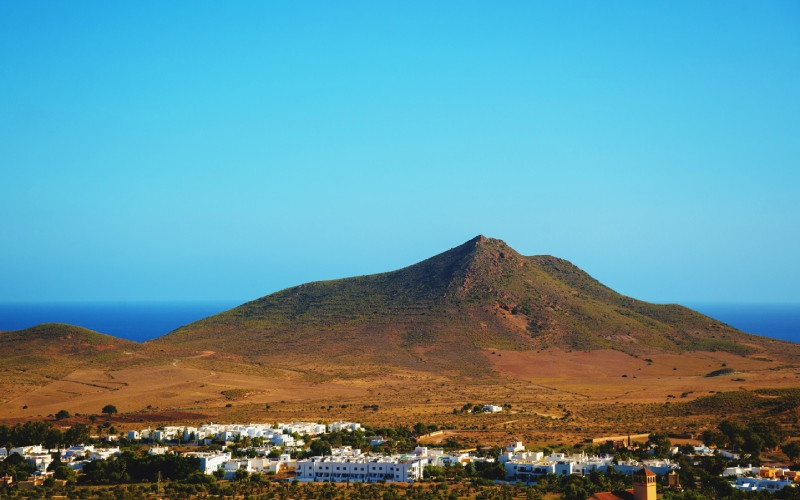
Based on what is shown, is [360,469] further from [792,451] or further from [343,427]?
[792,451]

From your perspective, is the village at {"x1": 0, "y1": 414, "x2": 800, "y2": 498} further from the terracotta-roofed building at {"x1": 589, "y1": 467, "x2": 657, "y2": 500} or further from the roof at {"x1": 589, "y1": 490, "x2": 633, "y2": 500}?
the terracotta-roofed building at {"x1": 589, "y1": 467, "x2": 657, "y2": 500}

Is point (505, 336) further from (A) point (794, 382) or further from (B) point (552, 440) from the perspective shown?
(B) point (552, 440)

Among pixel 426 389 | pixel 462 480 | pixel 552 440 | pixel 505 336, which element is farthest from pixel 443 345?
pixel 462 480

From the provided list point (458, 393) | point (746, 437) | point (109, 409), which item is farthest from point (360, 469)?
point (458, 393)

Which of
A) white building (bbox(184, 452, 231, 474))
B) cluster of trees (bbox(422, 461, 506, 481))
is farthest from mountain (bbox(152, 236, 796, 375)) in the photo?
cluster of trees (bbox(422, 461, 506, 481))

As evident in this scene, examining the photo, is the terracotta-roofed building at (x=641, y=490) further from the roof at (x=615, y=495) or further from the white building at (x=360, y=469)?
the white building at (x=360, y=469)
